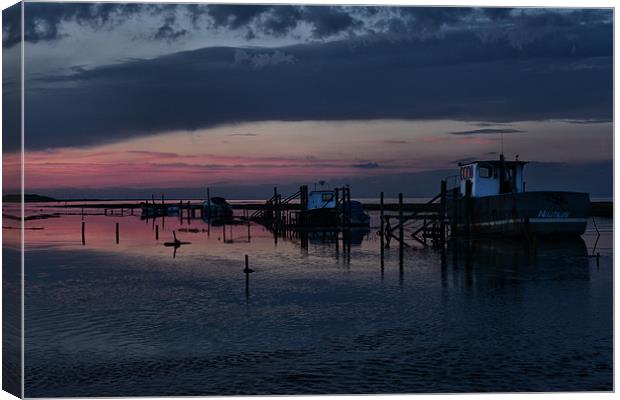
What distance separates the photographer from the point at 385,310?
2131cm

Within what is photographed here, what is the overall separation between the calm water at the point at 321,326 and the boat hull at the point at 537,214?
6.81 metres

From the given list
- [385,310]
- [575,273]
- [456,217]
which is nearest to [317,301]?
[385,310]

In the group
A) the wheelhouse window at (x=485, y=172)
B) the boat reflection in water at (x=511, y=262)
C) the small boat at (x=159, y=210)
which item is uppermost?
the wheelhouse window at (x=485, y=172)

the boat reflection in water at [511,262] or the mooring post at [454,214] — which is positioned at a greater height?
the mooring post at [454,214]

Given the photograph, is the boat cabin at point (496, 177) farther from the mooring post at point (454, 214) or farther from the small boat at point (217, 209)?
the small boat at point (217, 209)

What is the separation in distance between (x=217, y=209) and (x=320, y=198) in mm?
27912

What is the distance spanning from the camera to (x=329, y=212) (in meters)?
66.6

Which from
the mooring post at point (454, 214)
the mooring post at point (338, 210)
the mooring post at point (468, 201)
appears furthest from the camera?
the mooring post at point (338, 210)

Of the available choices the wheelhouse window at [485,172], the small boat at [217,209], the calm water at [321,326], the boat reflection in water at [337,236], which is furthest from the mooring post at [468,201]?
the small boat at [217,209]

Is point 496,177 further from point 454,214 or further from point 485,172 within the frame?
point 454,214

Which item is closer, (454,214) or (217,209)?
(454,214)

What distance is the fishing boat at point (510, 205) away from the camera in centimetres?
4241

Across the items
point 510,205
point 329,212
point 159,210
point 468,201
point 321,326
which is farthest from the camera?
point 159,210

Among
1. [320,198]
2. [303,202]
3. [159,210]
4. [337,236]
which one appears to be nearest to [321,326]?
[337,236]
